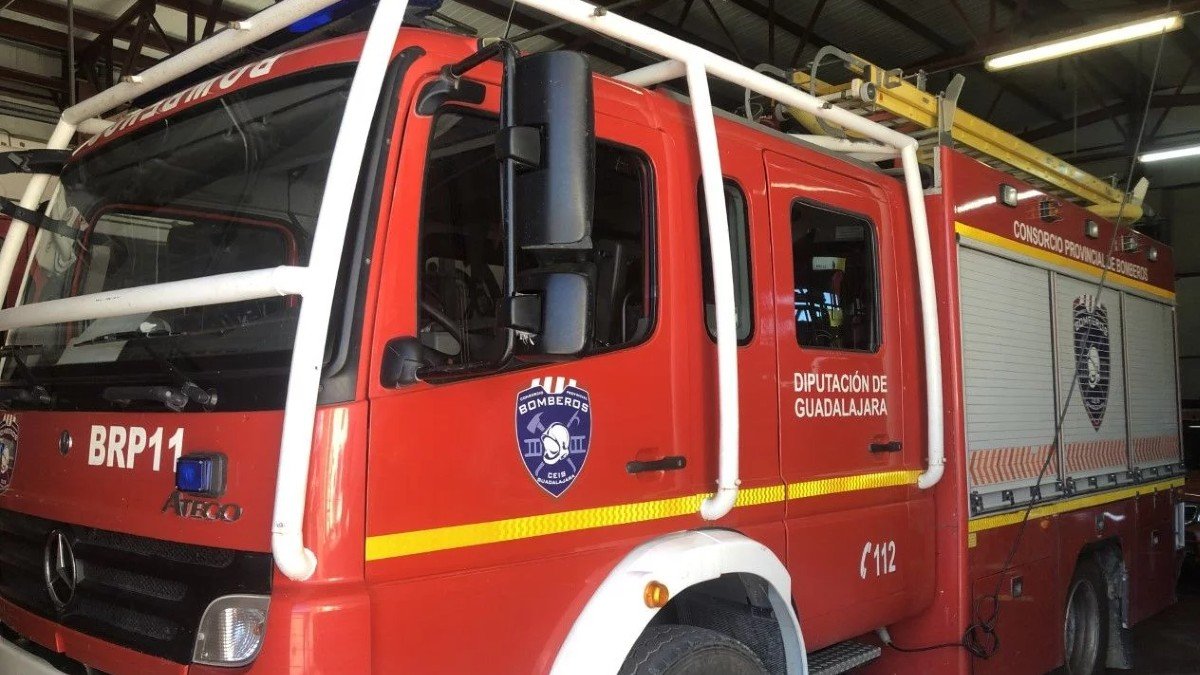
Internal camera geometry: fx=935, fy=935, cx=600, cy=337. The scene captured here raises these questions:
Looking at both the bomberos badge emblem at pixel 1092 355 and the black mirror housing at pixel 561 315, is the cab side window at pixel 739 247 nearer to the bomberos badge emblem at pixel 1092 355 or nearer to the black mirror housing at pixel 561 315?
the black mirror housing at pixel 561 315

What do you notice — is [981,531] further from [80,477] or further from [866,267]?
[80,477]

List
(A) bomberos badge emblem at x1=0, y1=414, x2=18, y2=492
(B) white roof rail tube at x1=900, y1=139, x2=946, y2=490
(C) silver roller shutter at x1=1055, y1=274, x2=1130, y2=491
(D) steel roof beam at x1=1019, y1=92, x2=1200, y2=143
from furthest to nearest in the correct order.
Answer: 1. (D) steel roof beam at x1=1019, y1=92, x2=1200, y2=143
2. (C) silver roller shutter at x1=1055, y1=274, x2=1130, y2=491
3. (B) white roof rail tube at x1=900, y1=139, x2=946, y2=490
4. (A) bomberos badge emblem at x1=0, y1=414, x2=18, y2=492

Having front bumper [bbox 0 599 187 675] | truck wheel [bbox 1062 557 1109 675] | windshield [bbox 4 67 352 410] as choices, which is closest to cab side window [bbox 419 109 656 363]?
windshield [bbox 4 67 352 410]

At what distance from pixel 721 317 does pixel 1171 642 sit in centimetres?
587

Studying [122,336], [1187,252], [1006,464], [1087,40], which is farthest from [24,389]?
[1187,252]

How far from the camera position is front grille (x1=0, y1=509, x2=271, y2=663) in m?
1.96

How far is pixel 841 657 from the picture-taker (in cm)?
340

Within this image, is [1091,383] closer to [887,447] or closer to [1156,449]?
[1156,449]

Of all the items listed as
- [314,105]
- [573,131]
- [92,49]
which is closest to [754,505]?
[573,131]

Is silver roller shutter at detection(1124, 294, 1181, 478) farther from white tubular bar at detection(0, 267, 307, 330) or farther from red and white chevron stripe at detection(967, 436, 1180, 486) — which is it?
white tubular bar at detection(0, 267, 307, 330)

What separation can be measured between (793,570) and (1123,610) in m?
3.52

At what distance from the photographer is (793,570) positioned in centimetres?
306

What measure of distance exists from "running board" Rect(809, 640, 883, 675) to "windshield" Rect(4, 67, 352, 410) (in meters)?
2.20

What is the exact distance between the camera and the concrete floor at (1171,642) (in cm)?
593
